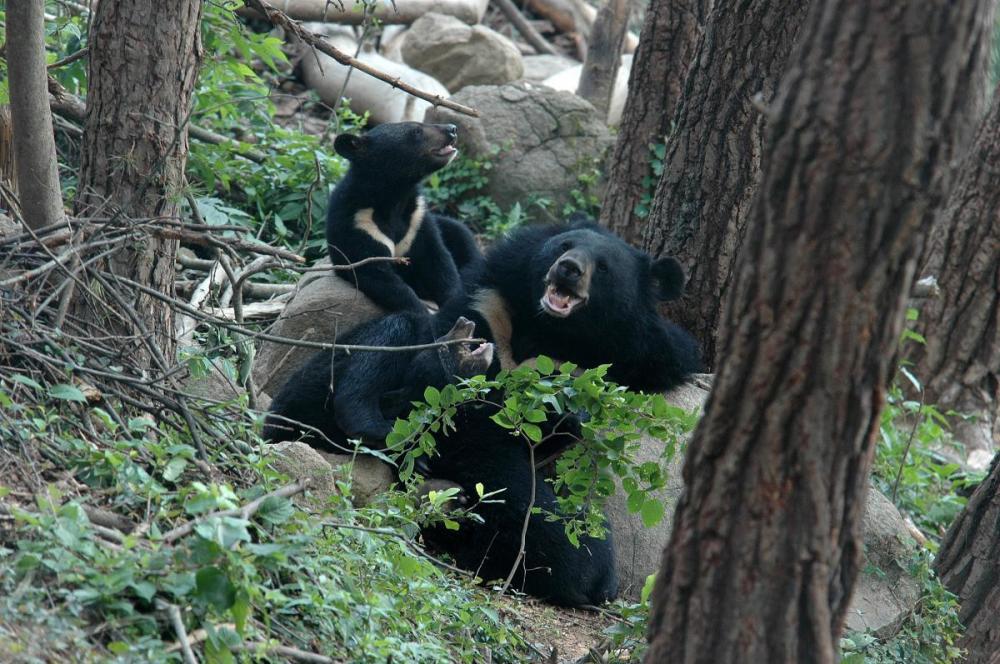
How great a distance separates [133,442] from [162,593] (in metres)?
0.69

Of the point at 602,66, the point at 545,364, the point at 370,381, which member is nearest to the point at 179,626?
the point at 545,364

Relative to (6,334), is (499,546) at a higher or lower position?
lower

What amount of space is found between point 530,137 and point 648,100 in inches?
104

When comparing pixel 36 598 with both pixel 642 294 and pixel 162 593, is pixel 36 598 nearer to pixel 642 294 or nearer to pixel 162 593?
pixel 162 593

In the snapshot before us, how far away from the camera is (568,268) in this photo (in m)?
5.41

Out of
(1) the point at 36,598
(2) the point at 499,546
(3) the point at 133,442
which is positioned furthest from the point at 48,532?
(2) the point at 499,546

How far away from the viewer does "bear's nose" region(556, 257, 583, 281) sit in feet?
17.7

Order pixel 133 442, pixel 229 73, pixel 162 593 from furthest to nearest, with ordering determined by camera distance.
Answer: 1. pixel 229 73
2. pixel 133 442
3. pixel 162 593

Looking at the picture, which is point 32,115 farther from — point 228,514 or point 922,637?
point 922,637

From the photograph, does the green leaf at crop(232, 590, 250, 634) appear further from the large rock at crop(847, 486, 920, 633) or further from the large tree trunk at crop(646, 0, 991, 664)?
the large rock at crop(847, 486, 920, 633)

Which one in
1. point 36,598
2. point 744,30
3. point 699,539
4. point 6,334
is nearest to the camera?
point 699,539

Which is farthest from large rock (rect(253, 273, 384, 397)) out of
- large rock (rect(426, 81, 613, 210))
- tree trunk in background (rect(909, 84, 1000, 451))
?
tree trunk in background (rect(909, 84, 1000, 451))

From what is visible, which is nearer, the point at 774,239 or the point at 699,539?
the point at 774,239

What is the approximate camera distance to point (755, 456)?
239 cm
